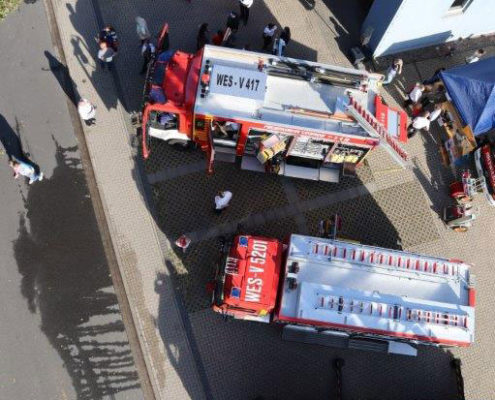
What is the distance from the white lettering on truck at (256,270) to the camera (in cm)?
1026

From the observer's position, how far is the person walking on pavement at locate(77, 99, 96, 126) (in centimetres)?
1251

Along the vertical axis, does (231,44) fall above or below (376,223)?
above

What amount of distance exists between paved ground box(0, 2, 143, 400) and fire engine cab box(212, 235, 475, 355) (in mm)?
4019

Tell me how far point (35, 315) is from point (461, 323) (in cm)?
1132

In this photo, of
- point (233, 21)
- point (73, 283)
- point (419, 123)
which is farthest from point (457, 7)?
point (73, 283)

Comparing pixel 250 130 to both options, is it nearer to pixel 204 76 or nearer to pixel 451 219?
pixel 204 76

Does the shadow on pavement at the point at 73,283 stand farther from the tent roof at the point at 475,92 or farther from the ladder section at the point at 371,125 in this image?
the tent roof at the point at 475,92

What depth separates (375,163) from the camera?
548 inches

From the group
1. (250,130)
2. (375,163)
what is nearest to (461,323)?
(375,163)

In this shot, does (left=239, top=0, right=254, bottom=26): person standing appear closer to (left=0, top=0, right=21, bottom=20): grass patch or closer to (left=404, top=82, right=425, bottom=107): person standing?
(left=404, top=82, right=425, bottom=107): person standing

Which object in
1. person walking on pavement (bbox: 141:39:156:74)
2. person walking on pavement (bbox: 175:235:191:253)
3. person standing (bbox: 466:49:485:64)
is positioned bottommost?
person walking on pavement (bbox: 175:235:191:253)

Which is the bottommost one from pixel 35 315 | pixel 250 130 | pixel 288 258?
pixel 35 315

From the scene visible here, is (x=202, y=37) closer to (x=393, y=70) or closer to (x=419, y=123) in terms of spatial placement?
(x=393, y=70)

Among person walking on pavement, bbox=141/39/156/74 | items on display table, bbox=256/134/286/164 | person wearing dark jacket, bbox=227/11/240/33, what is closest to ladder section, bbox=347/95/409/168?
items on display table, bbox=256/134/286/164
